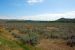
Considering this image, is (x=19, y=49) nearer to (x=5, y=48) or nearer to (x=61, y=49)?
(x=5, y=48)

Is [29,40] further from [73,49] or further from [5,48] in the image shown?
[5,48]

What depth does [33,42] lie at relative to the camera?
975 inches

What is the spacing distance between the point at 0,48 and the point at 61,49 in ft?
36.7

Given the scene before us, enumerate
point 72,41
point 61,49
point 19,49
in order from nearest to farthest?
point 19,49, point 61,49, point 72,41

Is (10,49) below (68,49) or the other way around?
the other way around

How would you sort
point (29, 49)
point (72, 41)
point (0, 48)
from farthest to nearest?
point (72, 41)
point (29, 49)
point (0, 48)

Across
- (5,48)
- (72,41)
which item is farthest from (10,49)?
(72,41)

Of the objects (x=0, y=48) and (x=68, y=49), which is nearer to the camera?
(x=0, y=48)

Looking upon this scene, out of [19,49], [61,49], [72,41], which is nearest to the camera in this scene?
[19,49]

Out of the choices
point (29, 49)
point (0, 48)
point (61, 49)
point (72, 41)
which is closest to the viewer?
point (0, 48)

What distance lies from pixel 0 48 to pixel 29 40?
420 inches

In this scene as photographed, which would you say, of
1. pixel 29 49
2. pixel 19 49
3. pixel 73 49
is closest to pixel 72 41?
pixel 73 49

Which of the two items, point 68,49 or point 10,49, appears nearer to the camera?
point 10,49

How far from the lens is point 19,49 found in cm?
1531
